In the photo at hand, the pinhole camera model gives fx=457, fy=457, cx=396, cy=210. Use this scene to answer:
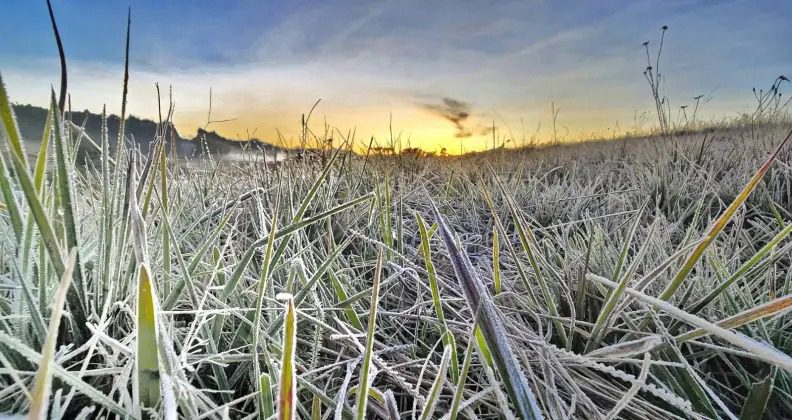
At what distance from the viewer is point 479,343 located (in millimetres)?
522

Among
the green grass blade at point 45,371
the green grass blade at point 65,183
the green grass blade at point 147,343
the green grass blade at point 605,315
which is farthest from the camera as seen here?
the green grass blade at point 605,315

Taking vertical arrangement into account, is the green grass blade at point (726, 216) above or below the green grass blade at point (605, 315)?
above

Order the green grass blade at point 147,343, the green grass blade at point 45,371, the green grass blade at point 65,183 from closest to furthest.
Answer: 1. the green grass blade at point 45,371
2. the green grass blade at point 147,343
3. the green grass blade at point 65,183

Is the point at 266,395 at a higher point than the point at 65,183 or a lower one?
lower

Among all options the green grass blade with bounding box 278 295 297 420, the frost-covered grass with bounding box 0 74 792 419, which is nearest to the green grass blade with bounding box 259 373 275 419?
the frost-covered grass with bounding box 0 74 792 419

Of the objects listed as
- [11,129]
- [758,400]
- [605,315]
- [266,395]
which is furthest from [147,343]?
[758,400]

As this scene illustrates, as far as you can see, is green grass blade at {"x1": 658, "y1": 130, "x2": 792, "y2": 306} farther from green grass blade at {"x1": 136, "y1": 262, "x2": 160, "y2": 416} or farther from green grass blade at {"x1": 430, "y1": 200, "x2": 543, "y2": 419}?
green grass blade at {"x1": 136, "y1": 262, "x2": 160, "y2": 416}

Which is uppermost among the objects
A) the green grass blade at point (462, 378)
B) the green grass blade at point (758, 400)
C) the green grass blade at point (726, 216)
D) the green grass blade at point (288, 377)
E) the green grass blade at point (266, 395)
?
the green grass blade at point (726, 216)

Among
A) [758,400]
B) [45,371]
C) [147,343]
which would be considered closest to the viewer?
[45,371]

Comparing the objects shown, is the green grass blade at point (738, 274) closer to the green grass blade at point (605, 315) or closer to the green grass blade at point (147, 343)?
the green grass blade at point (605, 315)

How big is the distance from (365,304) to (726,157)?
7.21ft

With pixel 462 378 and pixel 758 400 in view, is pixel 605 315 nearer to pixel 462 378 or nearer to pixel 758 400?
pixel 758 400

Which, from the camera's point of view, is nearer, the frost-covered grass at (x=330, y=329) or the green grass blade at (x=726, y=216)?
the frost-covered grass at (x=330, y=329)

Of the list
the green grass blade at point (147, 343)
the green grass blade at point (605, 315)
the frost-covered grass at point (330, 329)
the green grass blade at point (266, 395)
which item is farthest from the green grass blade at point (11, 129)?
the green grass blade at point (605, 315)
